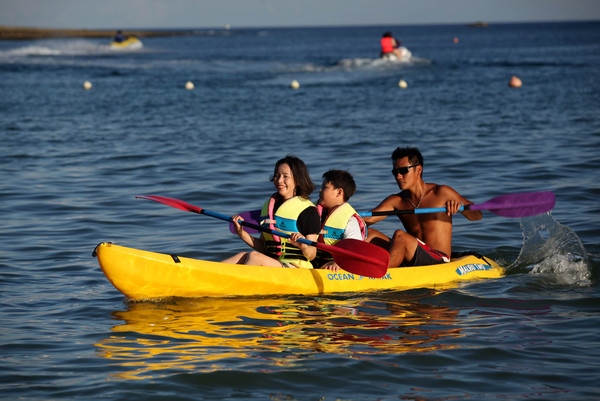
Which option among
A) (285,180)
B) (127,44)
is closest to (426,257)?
(285,180)

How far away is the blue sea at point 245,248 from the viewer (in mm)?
4574

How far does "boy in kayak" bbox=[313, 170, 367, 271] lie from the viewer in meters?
6.12

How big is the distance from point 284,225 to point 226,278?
0.63 meters

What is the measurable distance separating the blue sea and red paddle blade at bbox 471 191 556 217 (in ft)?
1.52

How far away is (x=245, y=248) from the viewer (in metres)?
8.06

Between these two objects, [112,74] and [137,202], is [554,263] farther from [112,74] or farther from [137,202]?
[112,74]

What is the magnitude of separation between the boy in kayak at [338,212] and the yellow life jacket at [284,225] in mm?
188

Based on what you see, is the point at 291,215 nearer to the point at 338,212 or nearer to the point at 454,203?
the point at 338,212

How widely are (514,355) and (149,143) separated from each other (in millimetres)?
10777

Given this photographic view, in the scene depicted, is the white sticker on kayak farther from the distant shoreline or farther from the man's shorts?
the distant shoreline

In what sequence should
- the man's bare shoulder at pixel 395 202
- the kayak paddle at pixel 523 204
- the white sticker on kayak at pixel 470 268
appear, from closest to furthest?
1. the white sticker on kayak at pixel 470 268
2. the man's bare shoulder at pixel 395 202
3. the kayak paddle at pixel 523 204

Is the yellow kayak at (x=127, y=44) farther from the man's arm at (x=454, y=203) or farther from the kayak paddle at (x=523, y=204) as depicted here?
the man's arm at (x=454, y=203)

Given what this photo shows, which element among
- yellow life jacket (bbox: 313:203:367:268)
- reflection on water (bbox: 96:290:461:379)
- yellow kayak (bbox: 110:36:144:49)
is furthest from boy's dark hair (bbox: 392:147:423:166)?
yellow kayak (bbox: 110:36:144:49)

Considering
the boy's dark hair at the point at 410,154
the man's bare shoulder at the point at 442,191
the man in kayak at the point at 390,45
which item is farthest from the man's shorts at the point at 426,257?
the man in kayak at the point at 390,45
